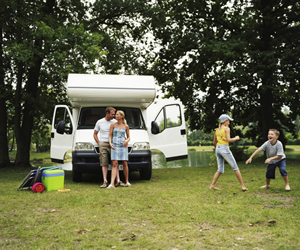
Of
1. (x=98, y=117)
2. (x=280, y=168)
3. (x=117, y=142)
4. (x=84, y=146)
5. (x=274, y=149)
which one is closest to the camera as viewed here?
(x=274, y=149)

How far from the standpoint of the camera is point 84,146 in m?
9.48

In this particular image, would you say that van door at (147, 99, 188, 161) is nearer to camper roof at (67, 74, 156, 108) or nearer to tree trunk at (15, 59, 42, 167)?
camper roof at (67, 74, 156, 108)

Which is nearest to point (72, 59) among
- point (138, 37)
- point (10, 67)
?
point (10, 67)

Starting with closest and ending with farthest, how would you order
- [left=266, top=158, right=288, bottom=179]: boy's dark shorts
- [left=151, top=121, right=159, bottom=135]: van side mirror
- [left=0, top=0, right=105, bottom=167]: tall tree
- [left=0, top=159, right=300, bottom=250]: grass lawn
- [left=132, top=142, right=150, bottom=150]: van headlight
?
1. [left=0, top=159, right=300, bottom=250]: grass lawn
2. [left=266, top=158, right=288, bottom=179]: boy's dark shorts
3. [left=132, top=142, right=150, bottom=150]: van headlight
4. [left=151, top=121, right=159, bottom=135]: van side mirror
5. [left=0, top=0, right=105, bottom=167]: tall tree

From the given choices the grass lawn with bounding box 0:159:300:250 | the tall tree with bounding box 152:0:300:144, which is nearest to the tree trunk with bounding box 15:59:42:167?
the tall tree with bounding box 152:0:300:144

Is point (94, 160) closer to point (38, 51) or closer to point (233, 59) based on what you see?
point (38, 51)

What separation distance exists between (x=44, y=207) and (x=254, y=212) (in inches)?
151

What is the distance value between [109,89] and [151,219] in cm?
515

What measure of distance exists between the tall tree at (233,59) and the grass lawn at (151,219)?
10.0m

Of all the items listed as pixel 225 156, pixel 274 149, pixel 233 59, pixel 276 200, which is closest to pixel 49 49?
pixel 233 59

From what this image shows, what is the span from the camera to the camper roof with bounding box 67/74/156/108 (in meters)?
9.70

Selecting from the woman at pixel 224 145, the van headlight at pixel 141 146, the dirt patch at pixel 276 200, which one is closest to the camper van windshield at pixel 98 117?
the van headlight at pixel 141 146

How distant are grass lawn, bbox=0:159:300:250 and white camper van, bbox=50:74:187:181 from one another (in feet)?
5.11

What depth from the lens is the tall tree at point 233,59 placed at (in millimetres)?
16781
